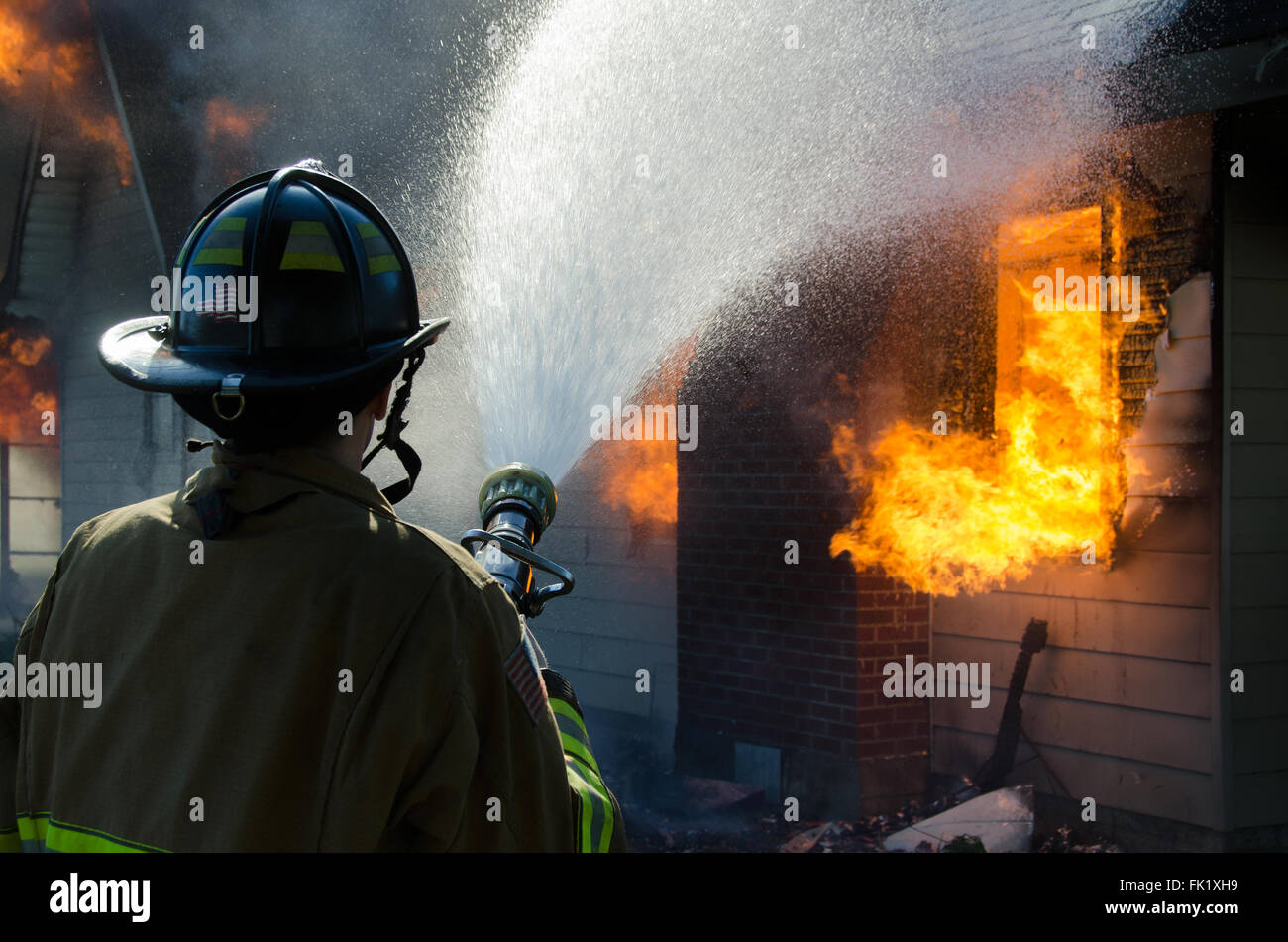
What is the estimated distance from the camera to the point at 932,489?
5281 mm

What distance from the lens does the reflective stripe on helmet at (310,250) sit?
60.5 inches

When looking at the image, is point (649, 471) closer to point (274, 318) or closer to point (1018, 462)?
point (1018, 462)

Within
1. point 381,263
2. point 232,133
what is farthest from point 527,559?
point 232,133

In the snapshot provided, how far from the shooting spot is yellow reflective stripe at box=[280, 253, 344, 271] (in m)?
1.53

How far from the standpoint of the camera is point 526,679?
1.42 m

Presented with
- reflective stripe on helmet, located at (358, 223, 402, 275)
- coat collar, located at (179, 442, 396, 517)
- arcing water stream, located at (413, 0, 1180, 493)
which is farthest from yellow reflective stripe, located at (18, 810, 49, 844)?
arcing water stream, located at (413, 0, 1180, 493)

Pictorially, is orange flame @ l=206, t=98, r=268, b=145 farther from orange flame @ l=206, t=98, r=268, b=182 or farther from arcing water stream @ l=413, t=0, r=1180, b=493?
arcing water stream @ l=413, t=0, r=1180, b=493

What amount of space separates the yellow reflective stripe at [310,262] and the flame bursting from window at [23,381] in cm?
982

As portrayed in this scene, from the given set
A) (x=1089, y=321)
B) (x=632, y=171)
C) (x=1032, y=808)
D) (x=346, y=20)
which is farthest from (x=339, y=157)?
(x=1032, y=808)

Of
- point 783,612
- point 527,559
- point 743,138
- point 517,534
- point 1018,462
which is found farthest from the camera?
point 783,612

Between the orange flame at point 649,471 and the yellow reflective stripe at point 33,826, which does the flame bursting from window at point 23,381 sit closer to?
the orange flame at point 649,471

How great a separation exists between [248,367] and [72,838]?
0.73 metres

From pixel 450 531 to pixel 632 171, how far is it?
286cm

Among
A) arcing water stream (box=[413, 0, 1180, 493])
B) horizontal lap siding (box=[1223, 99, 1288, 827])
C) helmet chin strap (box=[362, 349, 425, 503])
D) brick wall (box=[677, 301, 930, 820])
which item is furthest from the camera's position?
brick wall (box=[677, 301, 930, 820])
